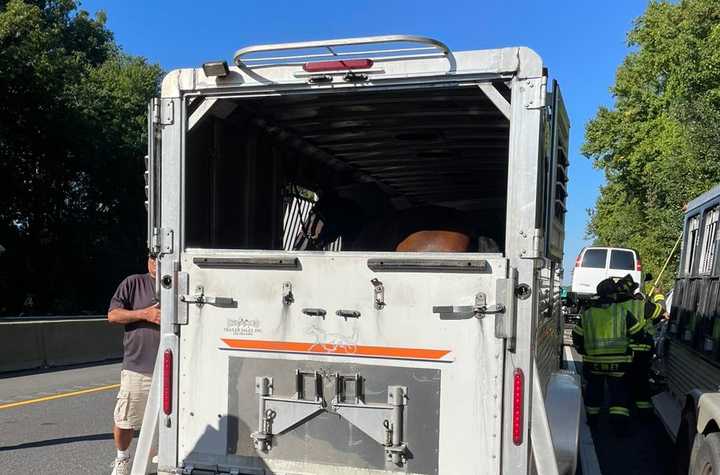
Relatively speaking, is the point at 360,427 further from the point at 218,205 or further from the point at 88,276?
the point at 88,276

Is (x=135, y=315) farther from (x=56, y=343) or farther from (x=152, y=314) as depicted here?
(x=56, y=343)

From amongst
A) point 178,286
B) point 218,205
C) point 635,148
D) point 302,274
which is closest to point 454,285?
point 302,274

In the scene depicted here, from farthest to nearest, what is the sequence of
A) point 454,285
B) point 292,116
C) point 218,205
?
point 292,116 → point 218,205 → point 454,285

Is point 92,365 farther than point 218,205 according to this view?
Yes

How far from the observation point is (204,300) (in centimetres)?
372

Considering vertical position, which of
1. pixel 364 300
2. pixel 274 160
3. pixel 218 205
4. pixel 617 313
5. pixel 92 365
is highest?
pixel 274 160

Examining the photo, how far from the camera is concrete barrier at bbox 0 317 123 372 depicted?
12.0 meters

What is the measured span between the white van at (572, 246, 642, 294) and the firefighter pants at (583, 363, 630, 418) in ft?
46.1

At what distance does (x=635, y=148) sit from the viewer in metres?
31.4

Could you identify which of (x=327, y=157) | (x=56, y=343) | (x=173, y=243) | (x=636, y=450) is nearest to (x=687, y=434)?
(x=636, y=450)

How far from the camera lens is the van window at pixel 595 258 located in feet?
72.8

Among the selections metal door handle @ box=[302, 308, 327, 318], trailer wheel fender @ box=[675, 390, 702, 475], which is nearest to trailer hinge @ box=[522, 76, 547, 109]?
metal door handle @ box=[302, 308, 327, 318]

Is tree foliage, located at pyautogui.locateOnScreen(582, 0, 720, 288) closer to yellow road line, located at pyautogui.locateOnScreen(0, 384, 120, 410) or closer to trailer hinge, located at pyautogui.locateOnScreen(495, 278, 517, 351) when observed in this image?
yellow road line, located at pyautogui.locateOnScreen(0, 384, 120, 410)

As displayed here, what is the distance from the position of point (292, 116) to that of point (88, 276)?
24512 mm
